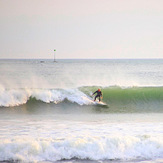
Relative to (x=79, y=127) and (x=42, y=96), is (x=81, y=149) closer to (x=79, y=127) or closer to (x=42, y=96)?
(x=79, y=127)

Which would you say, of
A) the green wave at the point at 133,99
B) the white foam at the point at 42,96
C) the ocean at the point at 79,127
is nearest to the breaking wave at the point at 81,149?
the ocean at the point at 79,127

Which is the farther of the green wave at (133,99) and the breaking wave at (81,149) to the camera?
the green wave at (133,99)

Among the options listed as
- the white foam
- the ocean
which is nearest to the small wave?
the ocean

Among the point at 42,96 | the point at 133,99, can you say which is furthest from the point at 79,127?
the point at 133,99

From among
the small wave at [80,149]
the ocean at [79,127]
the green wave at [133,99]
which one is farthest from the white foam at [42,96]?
the small wave at [80,149]

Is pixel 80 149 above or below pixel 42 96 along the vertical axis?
below

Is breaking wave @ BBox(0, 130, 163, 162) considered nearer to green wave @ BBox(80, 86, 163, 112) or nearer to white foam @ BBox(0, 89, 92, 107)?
green wave @ BBox(80, 86, 163, 112)

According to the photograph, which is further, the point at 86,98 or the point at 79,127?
the point at 86,98

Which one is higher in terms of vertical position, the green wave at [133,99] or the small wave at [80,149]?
the green wave at [133,99]

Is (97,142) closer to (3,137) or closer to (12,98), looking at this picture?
(3,137)

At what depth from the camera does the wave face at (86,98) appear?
13289 mm

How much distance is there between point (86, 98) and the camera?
46.5 ft

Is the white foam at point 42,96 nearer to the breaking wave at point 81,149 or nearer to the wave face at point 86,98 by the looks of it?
the wave face at point 86,98

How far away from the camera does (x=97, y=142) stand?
696 cm
